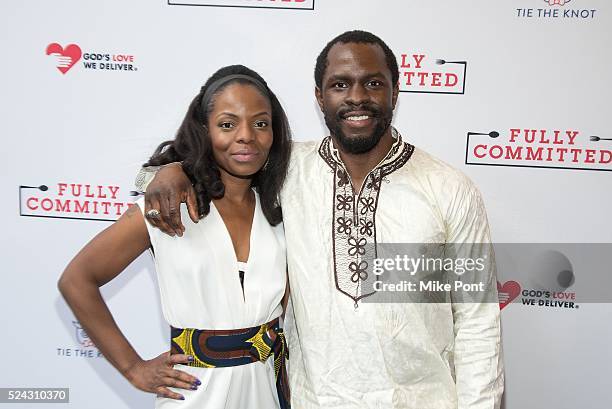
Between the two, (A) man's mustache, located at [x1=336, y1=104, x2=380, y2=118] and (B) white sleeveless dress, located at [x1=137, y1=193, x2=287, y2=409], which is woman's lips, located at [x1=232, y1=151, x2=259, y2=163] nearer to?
(B) white sleeveless dress, located at [x1=137, y1=193, x2=287, y2=409]

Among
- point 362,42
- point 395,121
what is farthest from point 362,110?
point 395,121

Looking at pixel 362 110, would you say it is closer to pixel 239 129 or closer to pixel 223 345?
pixel 239 129

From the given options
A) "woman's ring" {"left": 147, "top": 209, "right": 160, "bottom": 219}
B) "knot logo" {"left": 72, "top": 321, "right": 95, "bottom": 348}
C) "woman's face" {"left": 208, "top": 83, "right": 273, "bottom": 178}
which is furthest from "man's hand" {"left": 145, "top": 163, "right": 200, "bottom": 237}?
"knot logo" {"left": 72, "top": 321, "right": 95, "bottom": 348}

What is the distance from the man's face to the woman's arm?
584 mm

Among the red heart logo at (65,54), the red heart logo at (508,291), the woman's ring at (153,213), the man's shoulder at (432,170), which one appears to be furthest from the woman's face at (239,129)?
the red heart logo at (508,291)

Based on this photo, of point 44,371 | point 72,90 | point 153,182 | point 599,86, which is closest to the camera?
point 153,182

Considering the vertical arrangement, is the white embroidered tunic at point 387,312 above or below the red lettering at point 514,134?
below

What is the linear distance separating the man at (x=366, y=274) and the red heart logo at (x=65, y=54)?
1.22 m

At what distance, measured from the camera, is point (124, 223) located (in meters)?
1.49

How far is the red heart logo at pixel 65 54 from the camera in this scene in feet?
8.02

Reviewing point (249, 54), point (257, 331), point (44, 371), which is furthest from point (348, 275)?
point (44, 371)

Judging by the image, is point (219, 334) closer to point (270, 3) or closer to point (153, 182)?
point (153, 182)

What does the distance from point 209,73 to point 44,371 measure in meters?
1.52

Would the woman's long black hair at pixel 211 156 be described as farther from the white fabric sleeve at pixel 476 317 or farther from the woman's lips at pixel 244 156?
the white fabric sleeve at pixel 476 317
